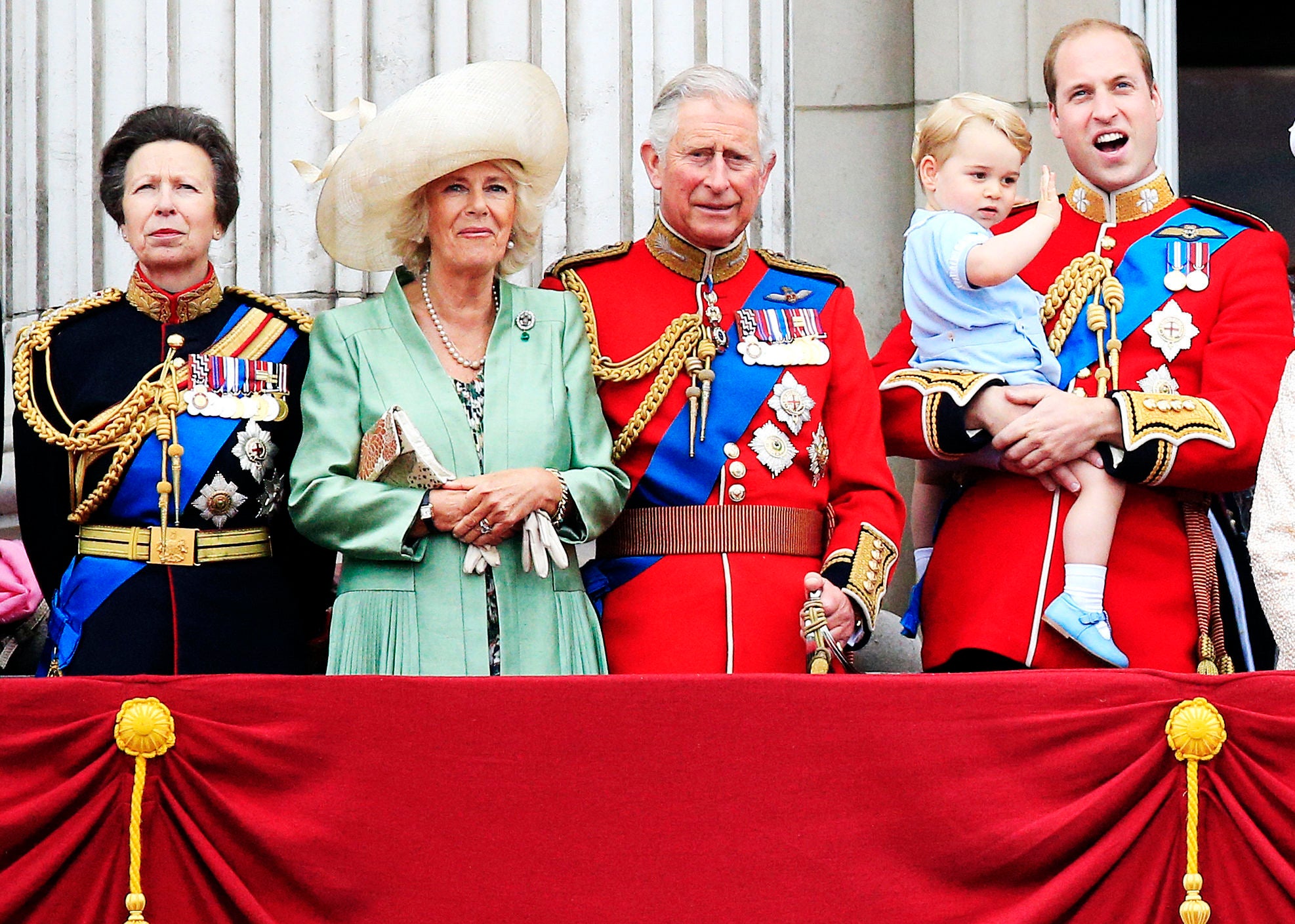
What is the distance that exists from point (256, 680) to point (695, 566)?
2.94 feet

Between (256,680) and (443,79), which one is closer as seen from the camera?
(256,680)

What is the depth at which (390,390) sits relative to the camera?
3.75m

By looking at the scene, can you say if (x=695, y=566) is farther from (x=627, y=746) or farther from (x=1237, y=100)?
(x=1237, y=100)

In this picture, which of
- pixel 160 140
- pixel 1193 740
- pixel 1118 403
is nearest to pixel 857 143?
pixel 1118 403

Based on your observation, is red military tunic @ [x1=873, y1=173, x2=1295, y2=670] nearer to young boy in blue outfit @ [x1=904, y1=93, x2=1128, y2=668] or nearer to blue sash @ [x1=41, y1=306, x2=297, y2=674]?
young boy in blue outfit @ [x1=904, y1=93, x2=1128, y2=668]

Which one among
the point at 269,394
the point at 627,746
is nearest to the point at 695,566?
the point at 627,746

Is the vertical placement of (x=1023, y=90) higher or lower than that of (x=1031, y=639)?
higher

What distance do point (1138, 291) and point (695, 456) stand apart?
36.9 inches

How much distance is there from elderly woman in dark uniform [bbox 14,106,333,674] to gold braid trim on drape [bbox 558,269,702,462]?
22.1 inches

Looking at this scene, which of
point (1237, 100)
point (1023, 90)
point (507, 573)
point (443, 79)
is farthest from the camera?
point (1237, 100)

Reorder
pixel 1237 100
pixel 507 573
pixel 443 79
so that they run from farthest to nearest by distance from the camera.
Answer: pixel 1237 100, pixel 443 79, pixel 507 573

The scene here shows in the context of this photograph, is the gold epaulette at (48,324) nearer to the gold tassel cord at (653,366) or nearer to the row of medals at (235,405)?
the row of medals at (235,405)

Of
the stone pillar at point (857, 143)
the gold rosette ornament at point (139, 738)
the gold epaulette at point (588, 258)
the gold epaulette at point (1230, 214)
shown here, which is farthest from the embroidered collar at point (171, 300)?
the stone pillar at point (857, 143)

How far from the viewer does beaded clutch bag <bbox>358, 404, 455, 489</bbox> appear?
361 centimetres
